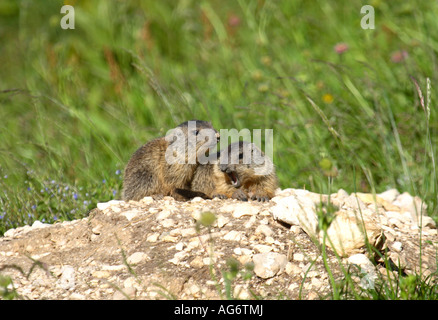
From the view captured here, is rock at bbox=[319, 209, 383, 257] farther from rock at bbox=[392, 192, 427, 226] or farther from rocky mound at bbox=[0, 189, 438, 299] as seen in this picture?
rock at bbox=[392, 192, 427, 226]

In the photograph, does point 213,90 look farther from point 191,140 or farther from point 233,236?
point 233,236

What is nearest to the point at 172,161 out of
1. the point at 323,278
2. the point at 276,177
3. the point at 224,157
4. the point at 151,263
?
the point at 224,157

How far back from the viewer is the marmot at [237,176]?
4.98 m

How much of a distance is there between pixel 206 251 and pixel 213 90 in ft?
12.2

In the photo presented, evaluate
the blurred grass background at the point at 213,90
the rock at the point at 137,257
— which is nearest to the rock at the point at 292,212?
the blurred grass background at the point at 213,90

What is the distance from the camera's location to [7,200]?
4590mm

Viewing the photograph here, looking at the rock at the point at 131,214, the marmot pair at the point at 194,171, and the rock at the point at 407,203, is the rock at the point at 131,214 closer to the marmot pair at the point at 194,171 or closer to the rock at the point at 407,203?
the marmot pair at the point at 194,171

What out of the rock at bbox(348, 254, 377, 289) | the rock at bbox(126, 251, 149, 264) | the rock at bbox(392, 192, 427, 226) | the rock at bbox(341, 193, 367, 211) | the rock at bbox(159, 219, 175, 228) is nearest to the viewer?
the rock at bbox(348, 254, 377, 289)

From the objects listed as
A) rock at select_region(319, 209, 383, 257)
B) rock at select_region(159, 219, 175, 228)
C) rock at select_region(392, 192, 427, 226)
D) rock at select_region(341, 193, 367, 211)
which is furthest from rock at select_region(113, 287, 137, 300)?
rock at select_region(392, 192, 427, 226)

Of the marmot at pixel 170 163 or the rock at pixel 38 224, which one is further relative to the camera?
the marmot at pixel 170 163

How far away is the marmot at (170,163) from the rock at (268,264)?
1885 millimetres

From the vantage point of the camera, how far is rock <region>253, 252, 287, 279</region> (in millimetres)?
3182
